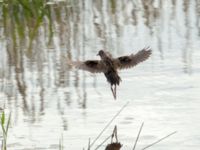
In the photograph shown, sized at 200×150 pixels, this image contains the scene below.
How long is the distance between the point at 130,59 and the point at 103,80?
32 cm

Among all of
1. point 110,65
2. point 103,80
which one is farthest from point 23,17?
point 110,65

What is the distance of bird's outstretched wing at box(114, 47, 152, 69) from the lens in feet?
19.2

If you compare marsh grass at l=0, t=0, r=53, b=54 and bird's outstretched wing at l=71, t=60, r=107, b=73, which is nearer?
bird's outstretched wing at l=71, t=60, r=107, b=73

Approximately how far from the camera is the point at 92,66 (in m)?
5.90

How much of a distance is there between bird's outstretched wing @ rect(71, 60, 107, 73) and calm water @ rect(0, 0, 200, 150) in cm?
16

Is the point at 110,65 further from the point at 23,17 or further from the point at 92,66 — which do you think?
the point at 23,17

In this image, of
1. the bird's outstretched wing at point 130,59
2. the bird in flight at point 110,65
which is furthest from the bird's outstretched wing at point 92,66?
the bird's outstretched wing at point 130,59

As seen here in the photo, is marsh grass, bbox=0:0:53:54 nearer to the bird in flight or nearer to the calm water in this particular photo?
the calm water

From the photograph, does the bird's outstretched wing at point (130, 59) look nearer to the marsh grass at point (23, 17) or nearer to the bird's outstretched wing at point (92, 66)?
the bird's outstretched wing at point (92, 66)

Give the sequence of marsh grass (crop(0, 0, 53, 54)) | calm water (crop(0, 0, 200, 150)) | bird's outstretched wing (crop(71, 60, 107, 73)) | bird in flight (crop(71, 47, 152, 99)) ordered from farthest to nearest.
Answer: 1. marsh grass (crop(0, 0, 53, 54))
2. bird's outstretched wing (crop(71, 60, 107, 73))
3. bird in flight (crop(71, 47, 152, 99))
4. calm water (crop(0, 0, 200, 150))

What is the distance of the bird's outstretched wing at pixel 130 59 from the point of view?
5.84 metres

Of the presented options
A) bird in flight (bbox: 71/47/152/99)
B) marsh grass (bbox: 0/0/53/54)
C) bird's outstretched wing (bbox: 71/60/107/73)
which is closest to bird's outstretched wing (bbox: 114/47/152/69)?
bird in flight (bbox: 71/47/152/99)

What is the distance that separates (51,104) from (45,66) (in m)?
1.01

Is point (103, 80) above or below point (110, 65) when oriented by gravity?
below
